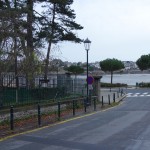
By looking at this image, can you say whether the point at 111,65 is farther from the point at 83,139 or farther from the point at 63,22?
the point at 83,139

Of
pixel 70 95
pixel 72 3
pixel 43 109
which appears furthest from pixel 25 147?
pixel 72 3

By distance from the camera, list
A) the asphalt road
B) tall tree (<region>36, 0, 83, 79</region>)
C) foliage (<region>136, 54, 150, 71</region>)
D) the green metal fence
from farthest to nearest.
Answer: foliage (<region>136, 54, 150, 71</region>) → tall tree (<region>36, 0, 83, 79</region>) → the green metal fence → the asphalt road

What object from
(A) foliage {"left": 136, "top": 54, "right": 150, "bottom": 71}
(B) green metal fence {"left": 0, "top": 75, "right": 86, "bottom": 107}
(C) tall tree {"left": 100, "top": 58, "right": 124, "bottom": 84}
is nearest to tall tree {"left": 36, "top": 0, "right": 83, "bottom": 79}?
(B) green metal fence {"left": 0, "top": 75, "right": 86, "bottom": 107}

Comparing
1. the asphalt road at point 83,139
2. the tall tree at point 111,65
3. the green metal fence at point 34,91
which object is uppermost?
the tall tree at point 111,65

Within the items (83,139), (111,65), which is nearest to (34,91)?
(83,139)

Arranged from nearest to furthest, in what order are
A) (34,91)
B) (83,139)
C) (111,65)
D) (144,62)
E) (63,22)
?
(83,139), (34,91), (63,22), (111,65), (144,62)

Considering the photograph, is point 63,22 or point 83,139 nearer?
point 83,139

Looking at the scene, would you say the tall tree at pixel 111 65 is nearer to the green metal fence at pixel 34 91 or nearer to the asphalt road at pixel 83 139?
the green metal fence at pixel 34 91

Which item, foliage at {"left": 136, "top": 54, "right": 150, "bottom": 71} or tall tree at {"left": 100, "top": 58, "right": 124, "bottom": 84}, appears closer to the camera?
tall tree at {"left": 100, "top": 58, "right": 124, "bottom": 84}

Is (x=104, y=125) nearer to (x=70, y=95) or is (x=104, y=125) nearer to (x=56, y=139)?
(x=56, y=139)

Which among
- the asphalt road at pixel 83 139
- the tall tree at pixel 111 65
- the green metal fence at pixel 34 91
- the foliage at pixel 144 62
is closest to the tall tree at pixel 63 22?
the green metal fence at pixel 34 91

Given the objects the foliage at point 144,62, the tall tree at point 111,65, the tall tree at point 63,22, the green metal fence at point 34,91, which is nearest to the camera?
the green metal fence at point 34,91

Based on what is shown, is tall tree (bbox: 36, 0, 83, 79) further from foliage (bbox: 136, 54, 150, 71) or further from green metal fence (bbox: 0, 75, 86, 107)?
foliage (bbox: 136, 54, 150, 71)

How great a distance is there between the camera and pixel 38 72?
26.5 metres
